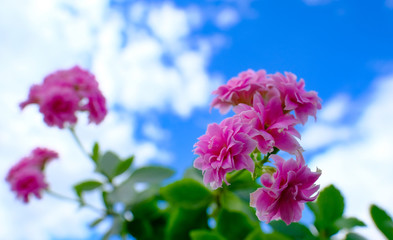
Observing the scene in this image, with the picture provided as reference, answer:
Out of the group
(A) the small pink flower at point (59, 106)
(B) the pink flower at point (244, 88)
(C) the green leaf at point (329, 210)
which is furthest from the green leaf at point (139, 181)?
(B) the pink flower at point (244, 88)

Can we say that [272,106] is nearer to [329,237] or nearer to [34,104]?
[329,237]

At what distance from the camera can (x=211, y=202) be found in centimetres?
131

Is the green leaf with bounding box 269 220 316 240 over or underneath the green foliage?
A: underneath

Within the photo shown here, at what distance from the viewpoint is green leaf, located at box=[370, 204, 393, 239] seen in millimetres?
1019

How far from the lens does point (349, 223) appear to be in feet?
3.76

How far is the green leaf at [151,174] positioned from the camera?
156 centimetres

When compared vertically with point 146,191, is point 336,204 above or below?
below

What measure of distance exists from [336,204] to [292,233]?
170 millimetres

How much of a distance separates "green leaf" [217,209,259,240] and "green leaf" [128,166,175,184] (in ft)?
1.26

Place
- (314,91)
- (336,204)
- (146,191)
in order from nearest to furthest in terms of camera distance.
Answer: (314,91)
(336,204)
(146,191)

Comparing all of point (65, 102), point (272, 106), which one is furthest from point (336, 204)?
point (65, 102)

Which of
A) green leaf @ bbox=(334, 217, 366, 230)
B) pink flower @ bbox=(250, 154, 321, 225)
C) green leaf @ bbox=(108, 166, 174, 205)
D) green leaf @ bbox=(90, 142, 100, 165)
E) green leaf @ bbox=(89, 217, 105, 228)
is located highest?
green leaf @ bbox=(90, 142, 100, 165)

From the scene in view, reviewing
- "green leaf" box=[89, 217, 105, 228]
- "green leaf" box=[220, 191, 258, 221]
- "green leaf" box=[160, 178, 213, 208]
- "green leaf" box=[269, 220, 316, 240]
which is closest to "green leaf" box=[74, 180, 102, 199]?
"green leaf" box=[89, 217, 105, 228]

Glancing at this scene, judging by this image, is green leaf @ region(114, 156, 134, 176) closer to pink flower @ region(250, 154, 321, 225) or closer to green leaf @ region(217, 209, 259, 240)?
green leaf @ region(217, 209, 259, 240)
